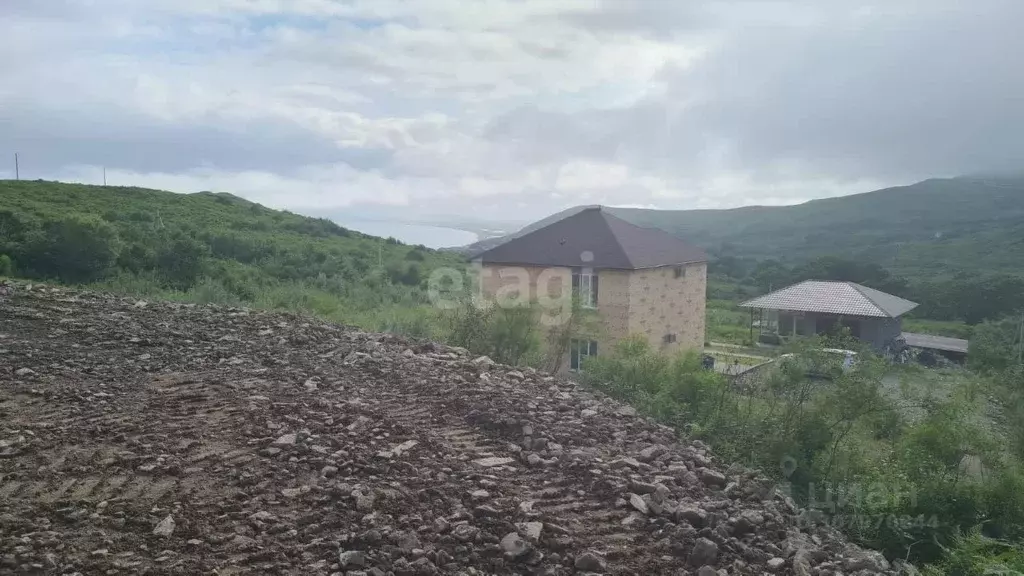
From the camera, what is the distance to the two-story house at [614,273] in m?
16.4

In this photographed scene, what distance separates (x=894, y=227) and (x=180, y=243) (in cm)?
6734

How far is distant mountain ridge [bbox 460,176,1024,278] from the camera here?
50.4 metres

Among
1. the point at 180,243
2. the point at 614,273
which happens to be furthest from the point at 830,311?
the point at 180,243

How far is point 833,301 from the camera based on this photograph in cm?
2608

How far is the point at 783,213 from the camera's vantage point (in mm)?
72312

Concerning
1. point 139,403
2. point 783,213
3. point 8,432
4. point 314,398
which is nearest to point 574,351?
point 314,398

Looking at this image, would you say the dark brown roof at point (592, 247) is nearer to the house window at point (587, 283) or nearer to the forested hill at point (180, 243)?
the house window at point (587, 283)

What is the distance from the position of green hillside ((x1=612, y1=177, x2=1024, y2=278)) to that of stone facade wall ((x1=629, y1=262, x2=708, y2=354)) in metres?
15.2

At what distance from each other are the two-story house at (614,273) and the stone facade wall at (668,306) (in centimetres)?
2

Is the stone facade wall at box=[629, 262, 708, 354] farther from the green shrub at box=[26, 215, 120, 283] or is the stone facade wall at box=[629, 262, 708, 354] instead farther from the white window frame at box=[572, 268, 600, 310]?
the green shrub at box=[26, 215, 120, 283]

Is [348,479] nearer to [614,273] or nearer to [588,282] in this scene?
[614,273]

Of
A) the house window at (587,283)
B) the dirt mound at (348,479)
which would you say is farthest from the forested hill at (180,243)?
the dirt mound at (348,479)

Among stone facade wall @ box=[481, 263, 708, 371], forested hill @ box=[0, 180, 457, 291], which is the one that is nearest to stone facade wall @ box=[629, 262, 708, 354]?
stone facade wall @ box=[481, 263, 708, 371]

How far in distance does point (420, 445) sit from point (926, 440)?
4.63 meters
